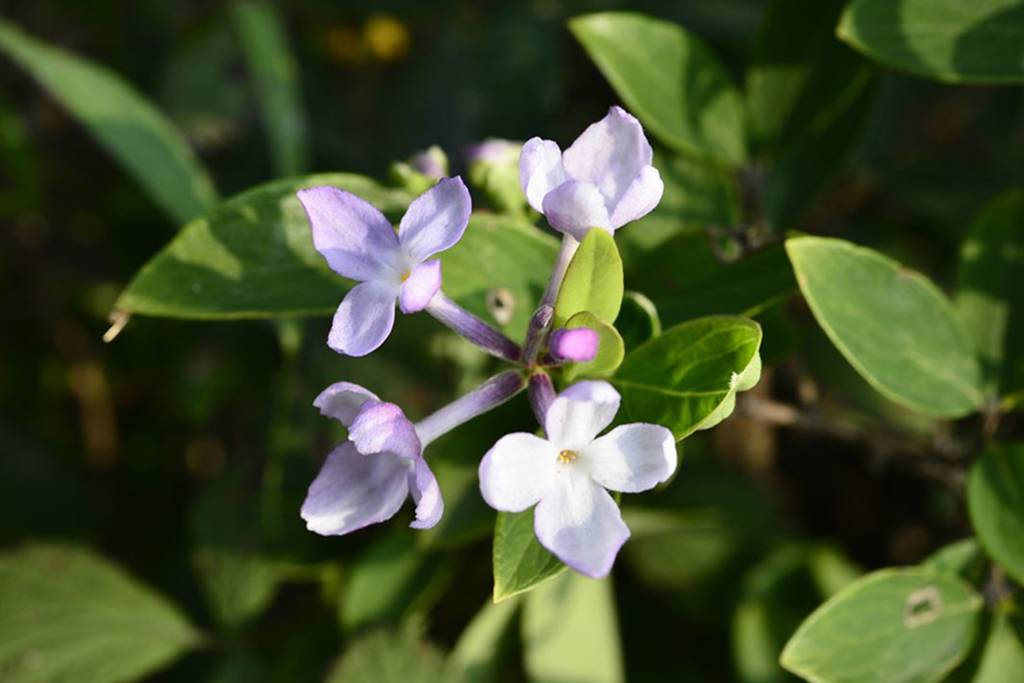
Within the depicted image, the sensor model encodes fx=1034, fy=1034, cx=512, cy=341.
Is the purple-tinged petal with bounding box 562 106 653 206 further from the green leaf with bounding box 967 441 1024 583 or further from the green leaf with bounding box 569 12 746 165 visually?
the green leaf with bounding box 967 441 1024 583

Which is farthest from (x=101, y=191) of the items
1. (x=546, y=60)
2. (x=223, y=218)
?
(x=223, y=218)

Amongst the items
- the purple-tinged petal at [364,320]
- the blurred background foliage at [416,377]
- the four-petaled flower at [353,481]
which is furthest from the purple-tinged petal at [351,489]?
the blurred background foliage at [416,377]

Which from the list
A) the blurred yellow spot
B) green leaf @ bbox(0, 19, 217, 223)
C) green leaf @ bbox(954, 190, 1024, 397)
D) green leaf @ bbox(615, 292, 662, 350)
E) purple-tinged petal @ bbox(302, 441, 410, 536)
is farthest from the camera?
the blurred yellow spot

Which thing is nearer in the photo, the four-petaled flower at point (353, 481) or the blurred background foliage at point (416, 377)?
the four-petaled flower at point (353, 481)

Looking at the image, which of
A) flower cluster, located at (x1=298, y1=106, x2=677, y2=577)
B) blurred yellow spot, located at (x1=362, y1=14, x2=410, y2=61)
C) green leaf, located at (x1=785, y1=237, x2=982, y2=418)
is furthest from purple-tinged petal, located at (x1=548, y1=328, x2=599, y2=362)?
blurred yellow spot, located at (x1=362, y1=14, x2=410, y2=61)

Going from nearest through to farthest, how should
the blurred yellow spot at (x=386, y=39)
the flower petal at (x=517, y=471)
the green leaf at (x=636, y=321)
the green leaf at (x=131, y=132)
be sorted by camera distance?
the flower petal at (x=517, y=471) < the green leaf at (x=636, y=321) < the green leaf at (x=131, y=132) < the blurred yellow spot at (x=386, y=39)

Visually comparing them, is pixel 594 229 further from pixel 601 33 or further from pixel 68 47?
pixel 68 47

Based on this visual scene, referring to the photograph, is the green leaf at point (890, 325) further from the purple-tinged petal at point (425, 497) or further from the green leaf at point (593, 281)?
the purple-tinged petal at point (425, 497)
